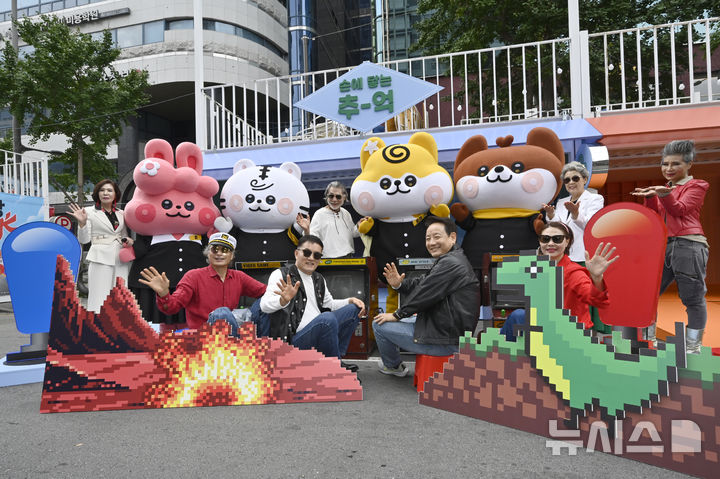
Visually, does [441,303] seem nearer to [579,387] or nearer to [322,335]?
[322,335]

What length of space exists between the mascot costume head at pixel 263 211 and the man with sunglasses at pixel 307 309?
49.2 inches

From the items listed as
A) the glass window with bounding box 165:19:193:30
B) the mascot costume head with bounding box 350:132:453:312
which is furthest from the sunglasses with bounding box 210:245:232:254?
the glass window with bounding box 165:19:193:30

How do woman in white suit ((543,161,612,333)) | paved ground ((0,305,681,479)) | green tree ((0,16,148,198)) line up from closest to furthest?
paved ground ((0,305,681,479)) → woman in white suit ((543,161,612,333)) → green tree ((0,16,148,198))

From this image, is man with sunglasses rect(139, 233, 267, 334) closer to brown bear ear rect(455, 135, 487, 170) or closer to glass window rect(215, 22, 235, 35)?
brown bear ear rect(455, 135, 487, 170)

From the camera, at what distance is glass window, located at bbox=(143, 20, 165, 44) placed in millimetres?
22562

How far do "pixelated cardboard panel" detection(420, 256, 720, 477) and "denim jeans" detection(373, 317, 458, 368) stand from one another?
214mm

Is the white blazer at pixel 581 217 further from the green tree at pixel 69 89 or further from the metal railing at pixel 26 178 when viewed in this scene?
the green tree at pixel 69 89

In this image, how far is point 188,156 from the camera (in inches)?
186

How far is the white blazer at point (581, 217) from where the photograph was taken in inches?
149

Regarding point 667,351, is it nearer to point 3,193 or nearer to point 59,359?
point 59,359

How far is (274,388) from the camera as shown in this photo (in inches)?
117

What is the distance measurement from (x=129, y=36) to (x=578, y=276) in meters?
25.4

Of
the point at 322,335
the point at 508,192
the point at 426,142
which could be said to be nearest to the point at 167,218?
the point at 322,335

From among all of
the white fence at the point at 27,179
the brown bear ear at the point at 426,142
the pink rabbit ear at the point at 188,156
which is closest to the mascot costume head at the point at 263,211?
the pink rabbit ear at the point at 188,156
